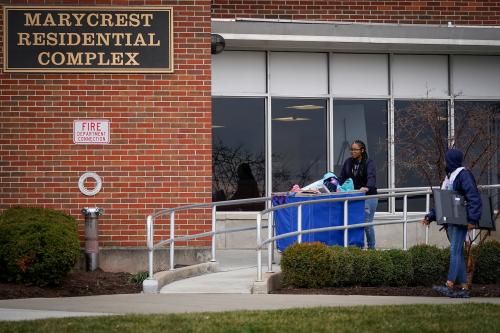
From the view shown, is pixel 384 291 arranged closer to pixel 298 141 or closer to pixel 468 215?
pixel 468 215

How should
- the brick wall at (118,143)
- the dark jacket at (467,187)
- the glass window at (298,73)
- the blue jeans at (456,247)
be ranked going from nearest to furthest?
the dark jacket at (467,187), the blue jeans at (456,247), the brick wall at (118,143), the glass window at (298,73)

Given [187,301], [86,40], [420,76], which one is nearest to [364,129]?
[420,76]

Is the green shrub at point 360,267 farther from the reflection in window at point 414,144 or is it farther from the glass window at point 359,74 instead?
the glass window at point 359,74

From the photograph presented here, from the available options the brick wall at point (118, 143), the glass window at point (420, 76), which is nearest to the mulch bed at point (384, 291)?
the brick wall at point (118, 143)

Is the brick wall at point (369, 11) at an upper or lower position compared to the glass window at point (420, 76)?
upper

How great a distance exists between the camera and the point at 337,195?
15.0m

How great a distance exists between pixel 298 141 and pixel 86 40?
5.64 meters

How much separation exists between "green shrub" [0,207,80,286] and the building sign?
273 centimetres

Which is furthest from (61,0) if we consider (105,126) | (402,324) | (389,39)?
(402,324)

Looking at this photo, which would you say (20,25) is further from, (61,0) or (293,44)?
(293,44)

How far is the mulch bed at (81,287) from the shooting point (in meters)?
13.3

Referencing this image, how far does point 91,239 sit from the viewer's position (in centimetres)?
1516

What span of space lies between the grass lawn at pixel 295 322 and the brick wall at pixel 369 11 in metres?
9.88

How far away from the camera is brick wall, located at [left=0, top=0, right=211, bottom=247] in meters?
15.5
